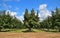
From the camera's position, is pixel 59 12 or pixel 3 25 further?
pixel 59 12

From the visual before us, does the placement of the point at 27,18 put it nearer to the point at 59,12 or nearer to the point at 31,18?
the point at 31,18

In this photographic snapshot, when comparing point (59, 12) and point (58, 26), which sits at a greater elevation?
point (59, 12)

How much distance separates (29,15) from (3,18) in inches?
528

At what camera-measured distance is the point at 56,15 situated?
8106cm

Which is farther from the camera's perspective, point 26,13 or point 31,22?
point 26,13

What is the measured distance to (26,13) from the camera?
82.7m

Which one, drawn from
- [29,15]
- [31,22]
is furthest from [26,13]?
[31,22]

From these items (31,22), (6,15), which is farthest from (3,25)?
(31,22)

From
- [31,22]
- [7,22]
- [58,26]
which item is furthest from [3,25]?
[58,26]

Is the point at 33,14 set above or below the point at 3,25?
above

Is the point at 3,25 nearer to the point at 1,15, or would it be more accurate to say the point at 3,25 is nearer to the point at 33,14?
the point at 1,15

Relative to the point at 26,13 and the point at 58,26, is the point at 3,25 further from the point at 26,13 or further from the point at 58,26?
the point at 58,26

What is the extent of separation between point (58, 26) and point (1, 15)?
3015cm

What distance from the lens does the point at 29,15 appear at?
8088 cm
